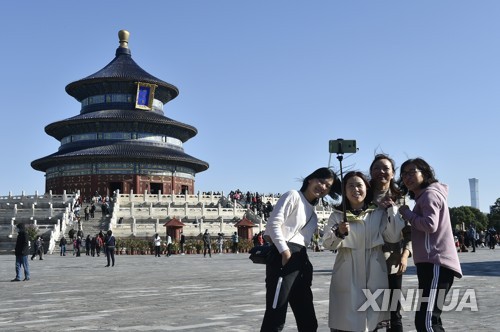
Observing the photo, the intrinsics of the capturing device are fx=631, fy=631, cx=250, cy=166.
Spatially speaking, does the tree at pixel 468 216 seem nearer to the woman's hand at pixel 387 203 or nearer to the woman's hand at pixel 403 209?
the woman's hand at pixel 387 203

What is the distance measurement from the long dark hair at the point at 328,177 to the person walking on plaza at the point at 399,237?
1.08 feet

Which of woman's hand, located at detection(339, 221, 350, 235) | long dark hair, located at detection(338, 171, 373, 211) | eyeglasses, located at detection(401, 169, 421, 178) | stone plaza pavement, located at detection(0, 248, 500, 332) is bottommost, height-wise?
stone plaza pavement, located at detection(0, 248, 500, 332)

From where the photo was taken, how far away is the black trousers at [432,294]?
5.30 m

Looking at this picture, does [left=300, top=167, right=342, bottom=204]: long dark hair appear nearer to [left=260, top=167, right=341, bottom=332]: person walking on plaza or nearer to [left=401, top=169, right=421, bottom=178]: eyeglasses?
[left=260, top=167, right=341, bottom=332]: person walking on plaza

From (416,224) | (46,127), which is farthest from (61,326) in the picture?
(46,127)

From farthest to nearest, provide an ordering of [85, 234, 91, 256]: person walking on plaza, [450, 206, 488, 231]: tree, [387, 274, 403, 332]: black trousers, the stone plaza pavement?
1. [450, 206, 488, 231]: tree
2. [85, 234, 91, 256]: person walking on plaza
3. the stone plaza pavement
4. [387, 274, 403, 332]: black trousers

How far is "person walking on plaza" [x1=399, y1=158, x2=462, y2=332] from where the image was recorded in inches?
210

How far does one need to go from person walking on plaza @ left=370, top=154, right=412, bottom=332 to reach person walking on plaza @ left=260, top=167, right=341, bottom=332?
41cm

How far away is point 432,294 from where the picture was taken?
534cm

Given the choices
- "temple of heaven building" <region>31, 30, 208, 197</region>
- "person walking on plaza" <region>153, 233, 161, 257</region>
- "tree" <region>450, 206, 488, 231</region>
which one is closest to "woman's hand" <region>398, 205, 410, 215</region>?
"person walking on plaza" <region>153, 233, 161, 257</region>

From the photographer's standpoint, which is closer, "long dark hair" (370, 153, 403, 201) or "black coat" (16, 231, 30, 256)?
"long dark hair" (370, 153, 403, 201)

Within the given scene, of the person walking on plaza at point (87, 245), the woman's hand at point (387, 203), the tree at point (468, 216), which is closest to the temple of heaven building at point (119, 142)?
the person walking on plaza at point (87, 245)

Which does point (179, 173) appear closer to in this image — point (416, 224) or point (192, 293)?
point (192, 293)

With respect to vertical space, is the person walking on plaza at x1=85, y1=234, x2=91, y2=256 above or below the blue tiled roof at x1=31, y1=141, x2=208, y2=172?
below
